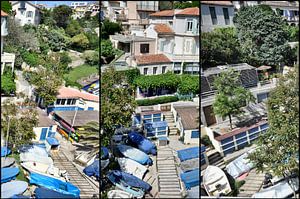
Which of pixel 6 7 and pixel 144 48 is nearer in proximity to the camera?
pixel 6 7

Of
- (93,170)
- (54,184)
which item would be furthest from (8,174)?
(93,170)

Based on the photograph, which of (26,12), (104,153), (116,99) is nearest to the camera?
(26,12)

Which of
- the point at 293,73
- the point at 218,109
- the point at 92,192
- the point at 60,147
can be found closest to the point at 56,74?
the point at 60,147

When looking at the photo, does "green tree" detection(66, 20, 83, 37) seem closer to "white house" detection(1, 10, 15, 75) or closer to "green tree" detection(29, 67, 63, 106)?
"green tree" detection(29, 67, 63, 106)

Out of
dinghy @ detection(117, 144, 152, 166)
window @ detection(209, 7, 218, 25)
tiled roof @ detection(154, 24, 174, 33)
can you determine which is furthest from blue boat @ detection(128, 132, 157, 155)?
window @ detection(209, 7, 218, 25)

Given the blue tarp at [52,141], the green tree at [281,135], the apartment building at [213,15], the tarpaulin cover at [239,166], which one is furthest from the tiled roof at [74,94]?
the green tree at [281,135]

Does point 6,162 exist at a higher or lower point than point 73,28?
lower

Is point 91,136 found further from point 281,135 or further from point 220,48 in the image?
point 281,135
